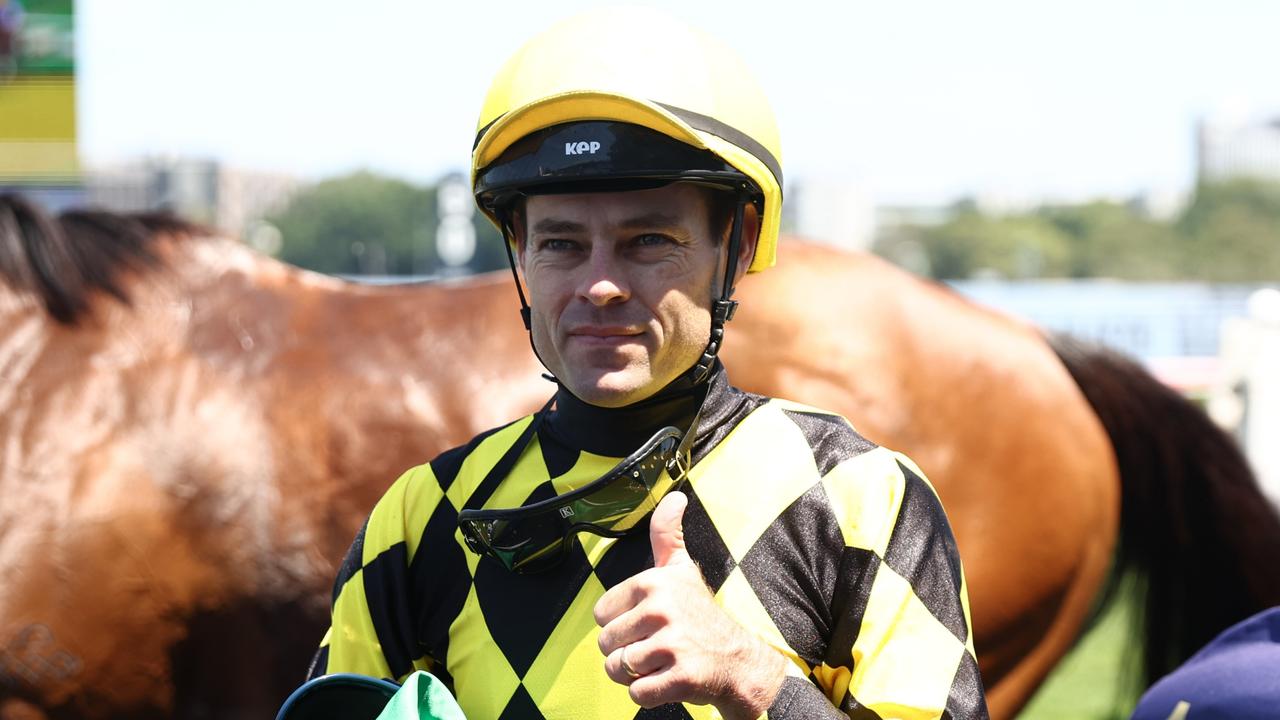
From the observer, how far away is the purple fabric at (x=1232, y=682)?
1.75 m

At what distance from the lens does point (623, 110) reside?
4.48 ft

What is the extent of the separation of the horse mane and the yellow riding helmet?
7.90 feet

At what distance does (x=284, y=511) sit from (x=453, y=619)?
2.09 m

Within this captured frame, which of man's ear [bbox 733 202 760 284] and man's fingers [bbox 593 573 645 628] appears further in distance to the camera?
man's ear [bbox 733 202 760 284]

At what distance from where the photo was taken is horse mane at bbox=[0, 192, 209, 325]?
3508 mm

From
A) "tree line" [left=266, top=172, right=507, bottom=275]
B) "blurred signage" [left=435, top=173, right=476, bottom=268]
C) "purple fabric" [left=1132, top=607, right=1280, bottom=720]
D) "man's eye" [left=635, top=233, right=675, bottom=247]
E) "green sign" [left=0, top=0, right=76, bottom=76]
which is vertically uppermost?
"green sign" [left=0, top=0, right=76, bottom=76]

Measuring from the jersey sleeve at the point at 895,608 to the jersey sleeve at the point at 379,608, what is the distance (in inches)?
17.8

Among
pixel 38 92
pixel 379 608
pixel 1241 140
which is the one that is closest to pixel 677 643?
pixel 379 608

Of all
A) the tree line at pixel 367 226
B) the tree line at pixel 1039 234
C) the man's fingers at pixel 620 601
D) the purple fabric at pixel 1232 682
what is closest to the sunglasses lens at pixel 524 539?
the man's fingers at pixel 620 601

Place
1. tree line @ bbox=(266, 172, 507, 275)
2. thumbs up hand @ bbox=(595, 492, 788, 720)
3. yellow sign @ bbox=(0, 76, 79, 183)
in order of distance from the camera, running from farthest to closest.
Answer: tree line @ bbox=(266, 172, 507, 275) < yellow sign @ bbox=(0, 76, 79, 183) < thumbs up hand @ bbox=(595, 492, 788, 720)

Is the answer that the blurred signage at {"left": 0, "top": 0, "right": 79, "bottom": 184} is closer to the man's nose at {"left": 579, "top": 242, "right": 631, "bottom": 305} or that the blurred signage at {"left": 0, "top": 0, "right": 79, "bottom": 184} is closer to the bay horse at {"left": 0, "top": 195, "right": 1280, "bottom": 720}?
the bay horse at {"left": 0, "top": 195, "right": 1280, "bottom": 720}

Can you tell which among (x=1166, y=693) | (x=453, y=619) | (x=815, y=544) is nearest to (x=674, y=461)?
(x=815, y=544)

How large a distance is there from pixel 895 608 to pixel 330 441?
2.42 metres

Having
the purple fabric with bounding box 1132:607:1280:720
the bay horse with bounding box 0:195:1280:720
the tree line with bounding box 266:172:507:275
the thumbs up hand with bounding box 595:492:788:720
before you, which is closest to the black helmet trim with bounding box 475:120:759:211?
the thumbs up hand with bounding box 595:492:788:720
